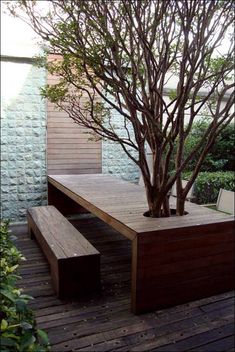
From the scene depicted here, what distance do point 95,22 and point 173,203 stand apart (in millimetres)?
1809

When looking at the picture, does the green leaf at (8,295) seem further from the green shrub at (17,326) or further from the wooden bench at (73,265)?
the wooden bench at (73,265)

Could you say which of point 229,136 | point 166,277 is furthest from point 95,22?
point 229,136

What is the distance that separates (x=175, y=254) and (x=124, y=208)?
703 mm

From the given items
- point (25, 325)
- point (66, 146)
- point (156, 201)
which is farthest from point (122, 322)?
point (66, 146)

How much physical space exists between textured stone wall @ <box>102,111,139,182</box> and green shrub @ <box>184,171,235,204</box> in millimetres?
1230

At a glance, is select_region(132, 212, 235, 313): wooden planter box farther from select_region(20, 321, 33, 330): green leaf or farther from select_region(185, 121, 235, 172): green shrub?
select_region(185, 121, 235, 172): green shrub

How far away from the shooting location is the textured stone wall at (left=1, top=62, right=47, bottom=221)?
4.68 meters

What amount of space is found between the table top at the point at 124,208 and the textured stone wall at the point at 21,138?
2.02 ft

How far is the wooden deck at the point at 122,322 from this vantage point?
2059 mm

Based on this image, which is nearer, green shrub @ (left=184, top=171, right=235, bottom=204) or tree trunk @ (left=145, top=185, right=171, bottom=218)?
tree trunk @ (left=145, top=185, right=171, bottom=218)

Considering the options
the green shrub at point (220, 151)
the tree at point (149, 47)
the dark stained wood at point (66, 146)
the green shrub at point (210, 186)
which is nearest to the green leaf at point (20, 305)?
the tree at point (149, 47)

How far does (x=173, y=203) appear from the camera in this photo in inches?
127

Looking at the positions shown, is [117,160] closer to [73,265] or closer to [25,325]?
[73,265]

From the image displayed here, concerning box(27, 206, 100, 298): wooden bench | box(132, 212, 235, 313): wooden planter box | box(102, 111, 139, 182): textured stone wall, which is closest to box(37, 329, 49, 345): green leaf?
Answer: box(132, 212, 235, 313): wooden planter box
